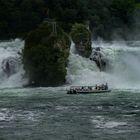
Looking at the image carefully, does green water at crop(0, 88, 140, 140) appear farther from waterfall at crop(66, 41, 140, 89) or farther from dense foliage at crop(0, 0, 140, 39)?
dense foliage at crop(0, 0, 140, 39)

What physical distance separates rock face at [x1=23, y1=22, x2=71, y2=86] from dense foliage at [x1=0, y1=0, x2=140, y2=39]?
111ft

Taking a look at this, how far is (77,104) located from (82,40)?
114 feet

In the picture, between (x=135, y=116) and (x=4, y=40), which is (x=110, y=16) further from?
(x=135, y=116)

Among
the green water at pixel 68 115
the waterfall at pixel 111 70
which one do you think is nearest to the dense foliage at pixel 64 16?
the waterfall at pixel 111 70

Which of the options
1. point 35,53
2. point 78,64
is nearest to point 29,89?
point 35,53

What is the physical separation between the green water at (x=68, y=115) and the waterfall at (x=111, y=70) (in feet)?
36.7

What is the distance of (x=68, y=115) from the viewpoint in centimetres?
6738

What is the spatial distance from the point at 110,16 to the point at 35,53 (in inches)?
2276

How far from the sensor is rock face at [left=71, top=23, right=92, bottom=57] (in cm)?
10644

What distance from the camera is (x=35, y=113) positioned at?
2717 inches

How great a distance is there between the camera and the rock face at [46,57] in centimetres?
9562

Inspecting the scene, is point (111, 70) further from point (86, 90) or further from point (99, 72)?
point (86, 90)

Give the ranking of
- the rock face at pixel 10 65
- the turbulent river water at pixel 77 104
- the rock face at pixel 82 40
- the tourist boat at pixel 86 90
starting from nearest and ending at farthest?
the turbulent river water at pixel 77 104
the tourist boat at pixel 86 90
the rock face at pixel 10 65
the rock face at pixel 82 40

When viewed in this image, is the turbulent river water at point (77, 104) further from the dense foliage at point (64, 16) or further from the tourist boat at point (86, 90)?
the dense foliage at point (64, 16)
